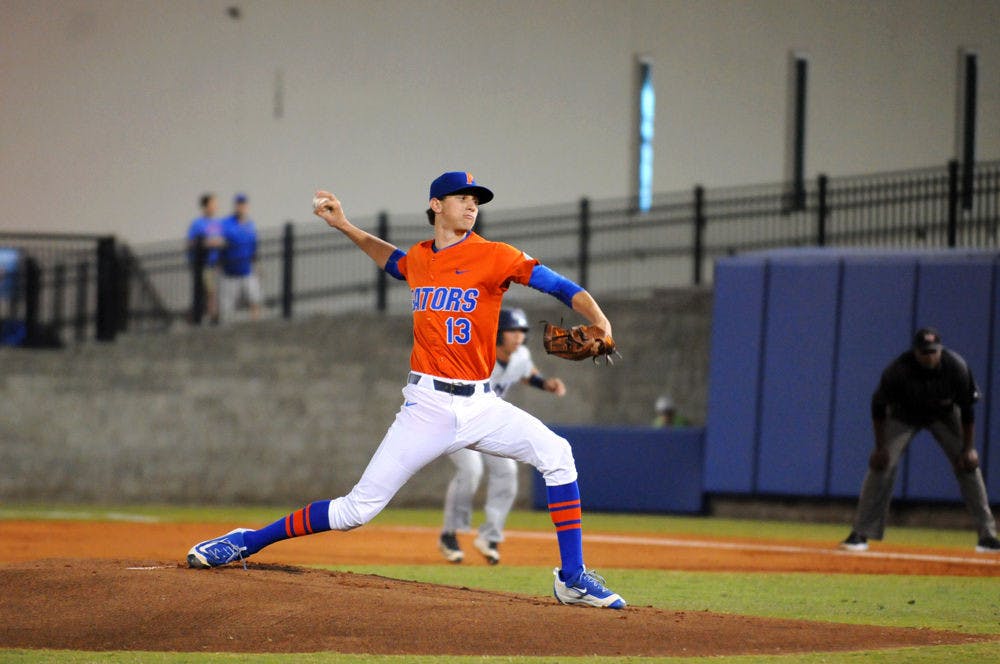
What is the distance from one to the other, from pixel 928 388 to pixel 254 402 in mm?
9986

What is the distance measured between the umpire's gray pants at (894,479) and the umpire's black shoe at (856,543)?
0.04m

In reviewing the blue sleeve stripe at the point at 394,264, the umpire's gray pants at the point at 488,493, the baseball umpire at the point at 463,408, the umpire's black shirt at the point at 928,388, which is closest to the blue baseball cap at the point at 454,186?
the baseball umpire at the point at 463,408

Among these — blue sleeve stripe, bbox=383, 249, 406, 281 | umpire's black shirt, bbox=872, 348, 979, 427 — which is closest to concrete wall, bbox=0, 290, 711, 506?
umpire's black shirt, bbox=872, 348, 979, 427

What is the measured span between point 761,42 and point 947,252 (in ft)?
26.2

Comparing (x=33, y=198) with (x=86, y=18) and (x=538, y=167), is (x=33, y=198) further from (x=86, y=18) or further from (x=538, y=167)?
(x=538, y=167)

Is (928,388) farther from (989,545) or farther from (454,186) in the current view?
(454,186)

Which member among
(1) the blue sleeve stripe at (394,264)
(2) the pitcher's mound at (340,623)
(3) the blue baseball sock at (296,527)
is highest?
(1) the blue sleeve stripe at (394,264)

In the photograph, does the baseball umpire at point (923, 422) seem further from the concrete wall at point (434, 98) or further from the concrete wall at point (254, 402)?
the concrete wall at point (434, 98)

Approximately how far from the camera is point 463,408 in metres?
7.51

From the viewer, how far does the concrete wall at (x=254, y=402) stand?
19.2 meters

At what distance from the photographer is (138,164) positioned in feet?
77.4

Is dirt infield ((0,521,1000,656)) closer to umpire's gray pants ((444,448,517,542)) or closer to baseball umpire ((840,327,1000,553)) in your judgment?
umpire's gray pants ((444,448,517,542))

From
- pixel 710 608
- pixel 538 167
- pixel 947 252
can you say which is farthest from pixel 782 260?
pixel 710 608

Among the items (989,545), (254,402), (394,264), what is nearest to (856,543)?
(989,545)
